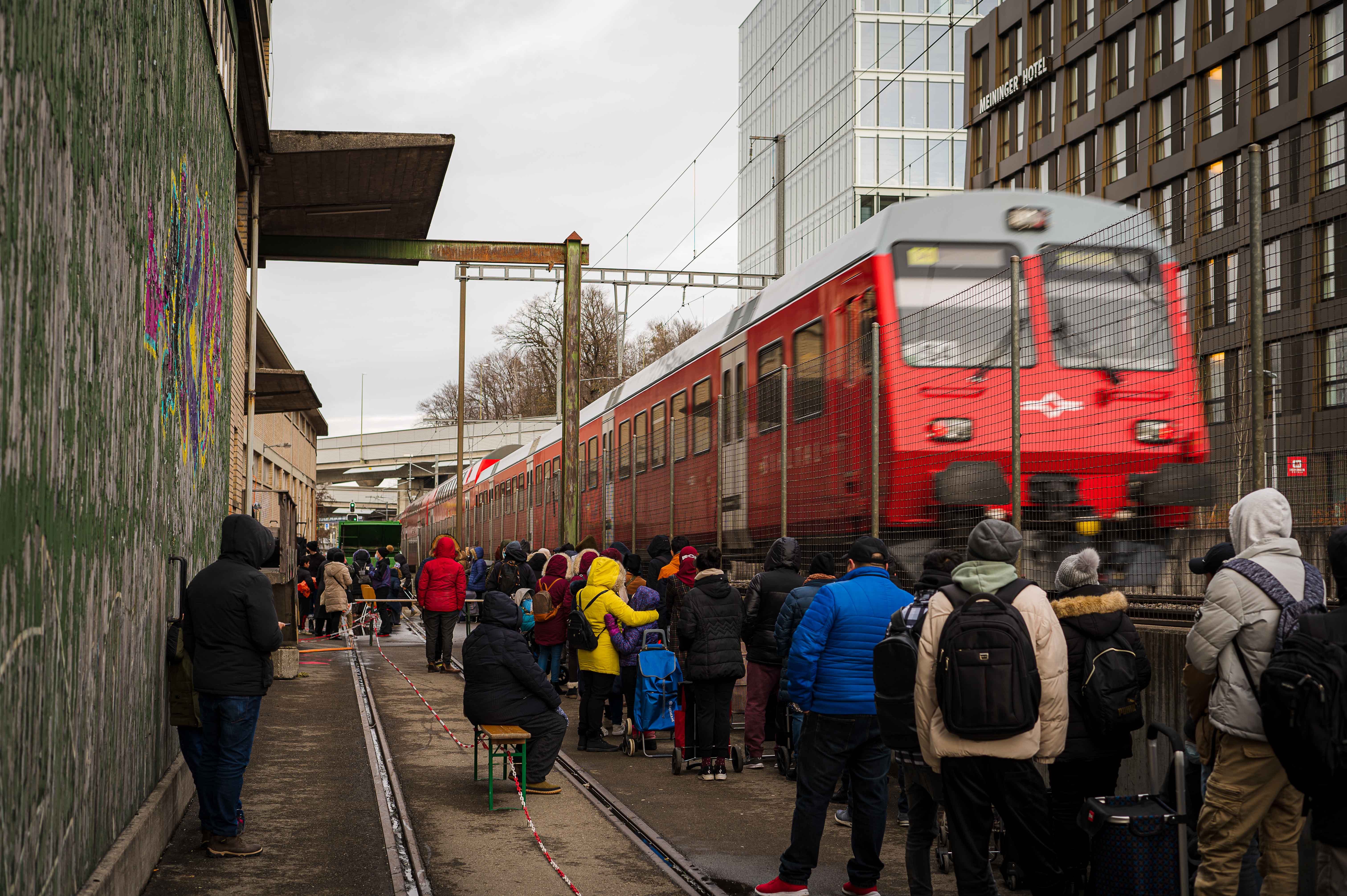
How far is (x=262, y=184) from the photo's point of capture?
69.4ft

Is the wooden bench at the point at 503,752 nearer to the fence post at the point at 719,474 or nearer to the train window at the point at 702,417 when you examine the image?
the fence post at the point at 719,474

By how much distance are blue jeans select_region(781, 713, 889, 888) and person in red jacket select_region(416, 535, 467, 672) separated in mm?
12103

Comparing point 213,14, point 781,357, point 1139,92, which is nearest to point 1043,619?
point 781,357

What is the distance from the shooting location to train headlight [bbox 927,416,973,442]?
10.3 metres

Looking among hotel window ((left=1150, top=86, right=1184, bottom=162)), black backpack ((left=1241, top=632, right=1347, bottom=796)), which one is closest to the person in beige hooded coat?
black backpack ((left=1241, top=632, right=1347, bottom=796))

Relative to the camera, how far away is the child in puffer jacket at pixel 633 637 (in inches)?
452

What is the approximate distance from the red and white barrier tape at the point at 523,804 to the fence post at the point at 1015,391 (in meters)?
3.45

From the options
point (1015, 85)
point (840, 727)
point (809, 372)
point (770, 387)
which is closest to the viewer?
point (840, 727)

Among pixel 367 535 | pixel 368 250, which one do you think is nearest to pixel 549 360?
pixel 367 535

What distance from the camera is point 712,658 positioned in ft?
33.3

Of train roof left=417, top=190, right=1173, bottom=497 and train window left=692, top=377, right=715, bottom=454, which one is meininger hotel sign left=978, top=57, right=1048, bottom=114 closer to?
train window left=692, top=377, right=715, bottom=454

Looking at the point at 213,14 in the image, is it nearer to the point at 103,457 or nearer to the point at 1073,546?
the point at 103,457

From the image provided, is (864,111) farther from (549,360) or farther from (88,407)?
(88,407)

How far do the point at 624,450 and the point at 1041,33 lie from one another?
37.6 m
